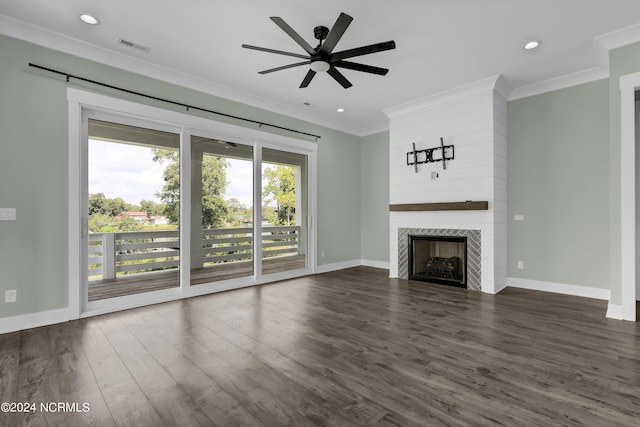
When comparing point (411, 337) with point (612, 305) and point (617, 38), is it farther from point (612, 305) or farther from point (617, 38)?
point (617, 38)

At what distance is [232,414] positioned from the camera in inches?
68.7

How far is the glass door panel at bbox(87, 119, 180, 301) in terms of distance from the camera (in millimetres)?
3627

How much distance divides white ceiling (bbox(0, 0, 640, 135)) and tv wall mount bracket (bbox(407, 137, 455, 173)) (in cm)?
95

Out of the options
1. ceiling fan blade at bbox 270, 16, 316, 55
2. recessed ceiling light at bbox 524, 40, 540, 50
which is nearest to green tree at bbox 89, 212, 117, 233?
ceiling fan blade at bbox 270, 16, 316, 55

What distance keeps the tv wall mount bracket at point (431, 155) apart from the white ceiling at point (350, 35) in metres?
0.95

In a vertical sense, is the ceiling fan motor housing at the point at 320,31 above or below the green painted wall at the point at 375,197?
above

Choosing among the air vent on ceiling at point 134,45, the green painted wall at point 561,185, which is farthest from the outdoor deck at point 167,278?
the green painted wall at point 561,185

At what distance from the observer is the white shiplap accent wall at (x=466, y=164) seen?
14.8ft

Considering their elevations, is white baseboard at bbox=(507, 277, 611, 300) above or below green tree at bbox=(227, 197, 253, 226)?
below

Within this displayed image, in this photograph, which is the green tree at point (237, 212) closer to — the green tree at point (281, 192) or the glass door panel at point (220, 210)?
the glass door panel at point (220, 210)

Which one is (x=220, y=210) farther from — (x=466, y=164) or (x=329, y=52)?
(x=466, y=164)

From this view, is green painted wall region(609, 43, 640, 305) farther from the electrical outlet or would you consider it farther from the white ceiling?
the electrical outlet

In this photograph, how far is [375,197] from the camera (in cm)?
668

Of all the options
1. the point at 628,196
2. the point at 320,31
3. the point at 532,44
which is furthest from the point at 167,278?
the point at 628,196
